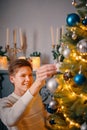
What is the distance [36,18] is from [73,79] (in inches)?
79.7

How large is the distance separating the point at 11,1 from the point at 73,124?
7.43 ft

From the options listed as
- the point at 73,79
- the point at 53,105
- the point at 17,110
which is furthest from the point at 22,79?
the point at 73,79

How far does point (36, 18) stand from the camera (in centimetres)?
297

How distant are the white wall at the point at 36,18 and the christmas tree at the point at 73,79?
176cm

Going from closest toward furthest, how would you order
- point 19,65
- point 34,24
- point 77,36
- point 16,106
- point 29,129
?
point 77,36 < point 16,106 < point 29,129 < point 19,65 < point 34,24

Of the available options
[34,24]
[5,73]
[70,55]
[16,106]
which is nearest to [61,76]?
[70,55]

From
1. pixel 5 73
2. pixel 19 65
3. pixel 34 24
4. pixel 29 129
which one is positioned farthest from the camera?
pixel 34 24

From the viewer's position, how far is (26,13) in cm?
301

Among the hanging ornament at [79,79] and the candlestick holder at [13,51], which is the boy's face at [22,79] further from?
the candlestick holder at [13,51]

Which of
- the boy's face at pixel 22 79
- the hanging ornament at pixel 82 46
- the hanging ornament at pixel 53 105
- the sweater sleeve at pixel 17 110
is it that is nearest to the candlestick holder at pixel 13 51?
the boy's face at pixel 22 79

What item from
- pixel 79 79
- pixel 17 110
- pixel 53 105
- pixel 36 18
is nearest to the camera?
pixel 79 79

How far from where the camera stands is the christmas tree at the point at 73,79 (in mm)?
1032

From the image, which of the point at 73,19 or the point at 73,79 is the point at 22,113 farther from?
the point at 73,19

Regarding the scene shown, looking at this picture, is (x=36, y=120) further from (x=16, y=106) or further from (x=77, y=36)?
(x=77, y=36)
